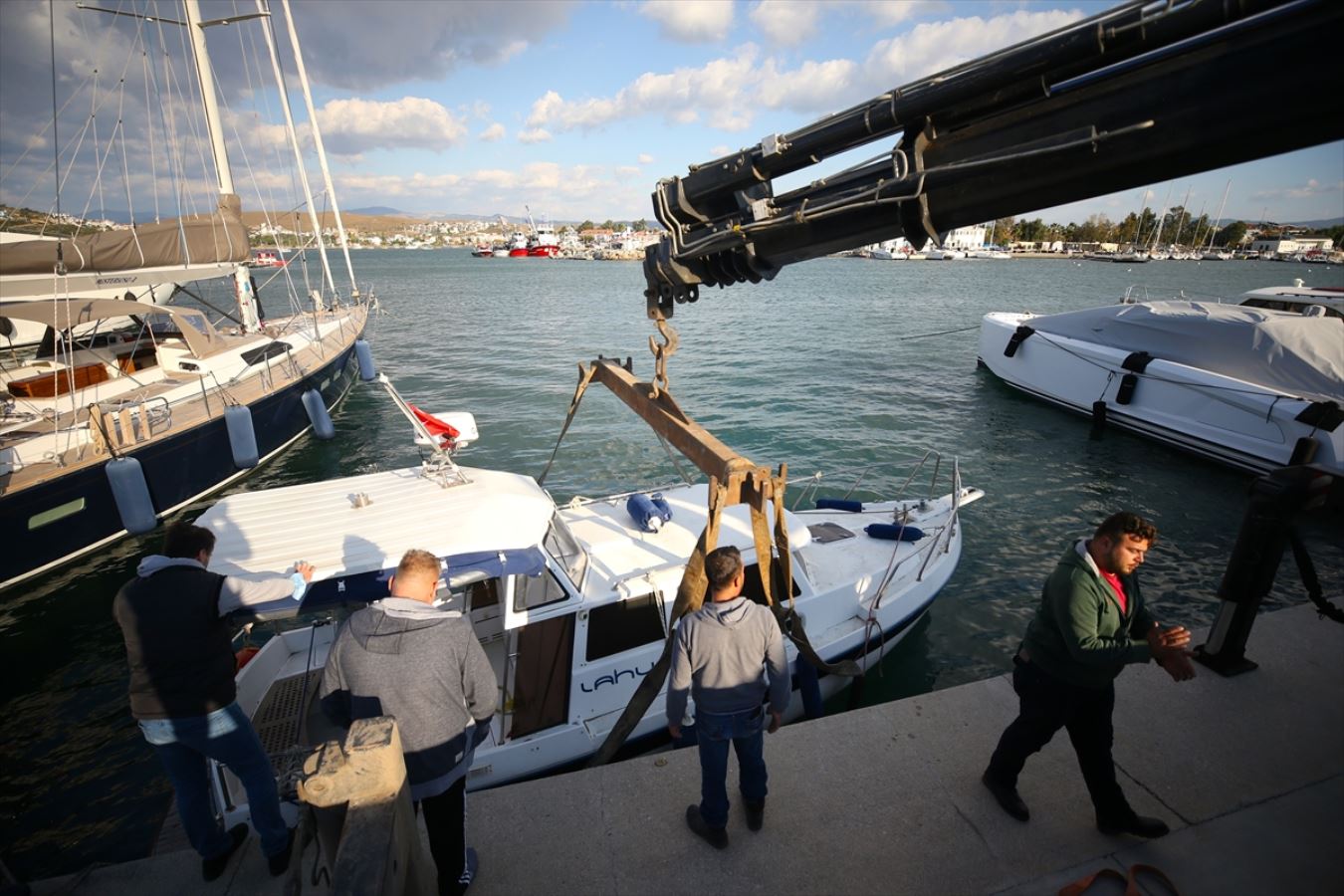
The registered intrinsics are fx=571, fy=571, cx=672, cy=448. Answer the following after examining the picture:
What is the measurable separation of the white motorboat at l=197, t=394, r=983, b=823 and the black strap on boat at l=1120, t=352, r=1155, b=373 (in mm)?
12068

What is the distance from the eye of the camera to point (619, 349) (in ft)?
86.0

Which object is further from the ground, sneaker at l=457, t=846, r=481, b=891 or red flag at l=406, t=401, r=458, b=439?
red flag at l=406, t=401, r=458, b=439

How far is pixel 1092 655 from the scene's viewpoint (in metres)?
2.68

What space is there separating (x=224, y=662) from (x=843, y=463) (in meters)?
11.8

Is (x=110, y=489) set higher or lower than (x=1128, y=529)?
lower

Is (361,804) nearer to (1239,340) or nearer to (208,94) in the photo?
(1239,340)

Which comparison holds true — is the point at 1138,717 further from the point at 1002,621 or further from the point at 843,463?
the point at 843,463

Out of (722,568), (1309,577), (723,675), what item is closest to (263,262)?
(722,568)

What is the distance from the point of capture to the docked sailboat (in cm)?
873

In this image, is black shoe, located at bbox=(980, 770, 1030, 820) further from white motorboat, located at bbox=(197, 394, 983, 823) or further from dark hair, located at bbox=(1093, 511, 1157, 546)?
white motorboat, located at bbox=(197, 394, 983, 823)

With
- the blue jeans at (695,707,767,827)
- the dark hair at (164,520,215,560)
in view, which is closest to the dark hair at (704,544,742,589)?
the blue jeans at (695,707,767,827)

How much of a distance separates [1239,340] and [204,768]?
1871cm

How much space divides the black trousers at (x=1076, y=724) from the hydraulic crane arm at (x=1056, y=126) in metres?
2.36

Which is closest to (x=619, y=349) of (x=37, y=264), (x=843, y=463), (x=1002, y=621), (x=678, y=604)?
(x=843, y=463)
